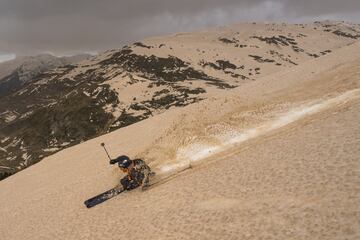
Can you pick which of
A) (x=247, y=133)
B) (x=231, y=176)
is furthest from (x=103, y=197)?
(x=247, y=133)

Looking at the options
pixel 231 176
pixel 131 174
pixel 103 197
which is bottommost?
pixel 103 197

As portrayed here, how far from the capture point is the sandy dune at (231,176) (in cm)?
1833

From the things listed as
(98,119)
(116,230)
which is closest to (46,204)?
(116,230)

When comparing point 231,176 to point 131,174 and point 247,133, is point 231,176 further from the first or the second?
point 247,133

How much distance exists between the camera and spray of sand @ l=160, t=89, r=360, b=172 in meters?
31.1

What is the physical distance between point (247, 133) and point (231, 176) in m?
8.31

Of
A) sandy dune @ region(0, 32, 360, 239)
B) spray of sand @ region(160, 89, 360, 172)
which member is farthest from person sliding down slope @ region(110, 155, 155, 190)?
spray of sand @ region(160, 89, 360, 172)

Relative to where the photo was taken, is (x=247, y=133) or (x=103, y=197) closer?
(x=103, y=197)

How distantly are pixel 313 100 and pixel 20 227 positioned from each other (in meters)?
23.6

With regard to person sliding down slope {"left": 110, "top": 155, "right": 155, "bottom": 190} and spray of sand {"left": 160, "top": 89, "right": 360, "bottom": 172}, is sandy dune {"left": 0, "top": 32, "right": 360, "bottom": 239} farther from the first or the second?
person sliding down slope {"left": 110, "top": 155, "right": 155, "bottom": 190}

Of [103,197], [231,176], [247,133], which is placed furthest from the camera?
[247,133]

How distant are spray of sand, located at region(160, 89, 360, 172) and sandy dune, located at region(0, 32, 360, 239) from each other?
94mm

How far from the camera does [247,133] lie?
3241 centimetres

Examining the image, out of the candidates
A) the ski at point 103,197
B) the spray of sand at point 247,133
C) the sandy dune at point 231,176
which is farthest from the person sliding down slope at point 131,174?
the spray of sand at point 247,133
